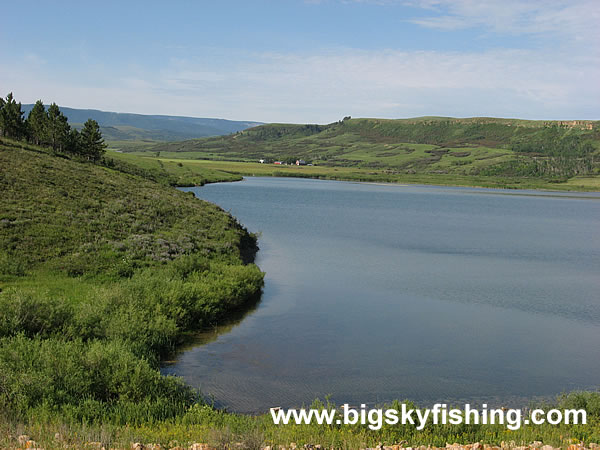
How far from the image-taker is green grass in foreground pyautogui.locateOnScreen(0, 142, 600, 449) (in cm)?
1003

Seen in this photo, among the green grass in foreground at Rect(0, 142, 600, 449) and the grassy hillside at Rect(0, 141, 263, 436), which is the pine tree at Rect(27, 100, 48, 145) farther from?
the green grass in foreground at Rect(0, 142, 600, 449)

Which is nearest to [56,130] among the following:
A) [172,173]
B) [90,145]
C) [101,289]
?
[90,145]

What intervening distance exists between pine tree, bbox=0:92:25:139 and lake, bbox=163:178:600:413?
42.3m

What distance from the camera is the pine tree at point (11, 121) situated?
230 ft

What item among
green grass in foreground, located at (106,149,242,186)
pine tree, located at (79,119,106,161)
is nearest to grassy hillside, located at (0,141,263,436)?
pine tree, located at (79,119,106,161)

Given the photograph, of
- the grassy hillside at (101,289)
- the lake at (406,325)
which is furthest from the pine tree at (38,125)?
the lake at (406,325)

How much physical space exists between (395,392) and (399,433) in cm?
543

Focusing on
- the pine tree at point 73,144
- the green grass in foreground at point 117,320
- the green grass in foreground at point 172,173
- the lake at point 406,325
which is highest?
the pine tree at point 73,144

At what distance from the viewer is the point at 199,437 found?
31.2ft

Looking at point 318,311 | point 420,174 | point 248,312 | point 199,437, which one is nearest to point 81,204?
point 248,312

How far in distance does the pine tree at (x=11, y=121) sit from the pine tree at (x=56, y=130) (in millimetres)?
3801

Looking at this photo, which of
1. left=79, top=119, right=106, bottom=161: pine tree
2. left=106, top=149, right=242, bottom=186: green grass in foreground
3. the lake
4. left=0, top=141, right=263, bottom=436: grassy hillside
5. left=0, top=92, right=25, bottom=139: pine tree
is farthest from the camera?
left=106, top=149, right=242, bottom=186: green grass in foreground

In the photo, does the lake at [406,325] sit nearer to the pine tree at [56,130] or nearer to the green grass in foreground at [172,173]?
the pine tree at [56,130]

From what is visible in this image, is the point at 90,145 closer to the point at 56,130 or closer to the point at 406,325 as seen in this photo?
the point at 56,130
